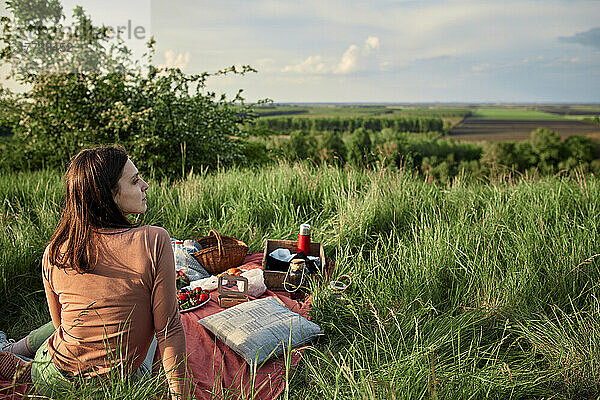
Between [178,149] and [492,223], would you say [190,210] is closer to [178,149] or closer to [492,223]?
[492,223]

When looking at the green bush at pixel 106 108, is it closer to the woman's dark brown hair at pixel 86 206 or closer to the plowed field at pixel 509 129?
the woman's dark brown hair at pixel 86 206

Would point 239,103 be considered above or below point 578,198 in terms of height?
above

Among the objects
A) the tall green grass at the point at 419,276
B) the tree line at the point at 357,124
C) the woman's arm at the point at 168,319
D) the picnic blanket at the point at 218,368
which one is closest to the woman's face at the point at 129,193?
the woman's arm at the point at 168,319

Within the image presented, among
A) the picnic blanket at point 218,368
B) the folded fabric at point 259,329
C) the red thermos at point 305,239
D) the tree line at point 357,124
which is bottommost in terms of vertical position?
the picnic blanket at point 218,368

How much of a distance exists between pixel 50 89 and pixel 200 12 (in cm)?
1034

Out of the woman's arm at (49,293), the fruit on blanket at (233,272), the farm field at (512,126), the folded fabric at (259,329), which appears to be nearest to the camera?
the woman's arm at (49,293)

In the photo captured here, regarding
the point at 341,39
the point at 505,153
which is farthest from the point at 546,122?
the point at 341,39

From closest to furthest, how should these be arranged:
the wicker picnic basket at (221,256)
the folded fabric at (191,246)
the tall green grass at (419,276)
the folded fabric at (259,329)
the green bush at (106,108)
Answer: the tall green grass at (419,276), the folded fabric at (259,329), the wicker picnic basket at (221,256), the folded fabric at (191,246), the green bush at (106,108)

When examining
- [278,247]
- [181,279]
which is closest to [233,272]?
[181,279]

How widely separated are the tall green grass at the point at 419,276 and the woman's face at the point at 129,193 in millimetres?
979

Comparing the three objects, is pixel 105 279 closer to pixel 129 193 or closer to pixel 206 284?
pixel 129 193

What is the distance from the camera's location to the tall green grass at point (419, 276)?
76.8 inches

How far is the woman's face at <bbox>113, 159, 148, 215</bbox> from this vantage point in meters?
1.69

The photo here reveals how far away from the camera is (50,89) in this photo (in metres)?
7.75
